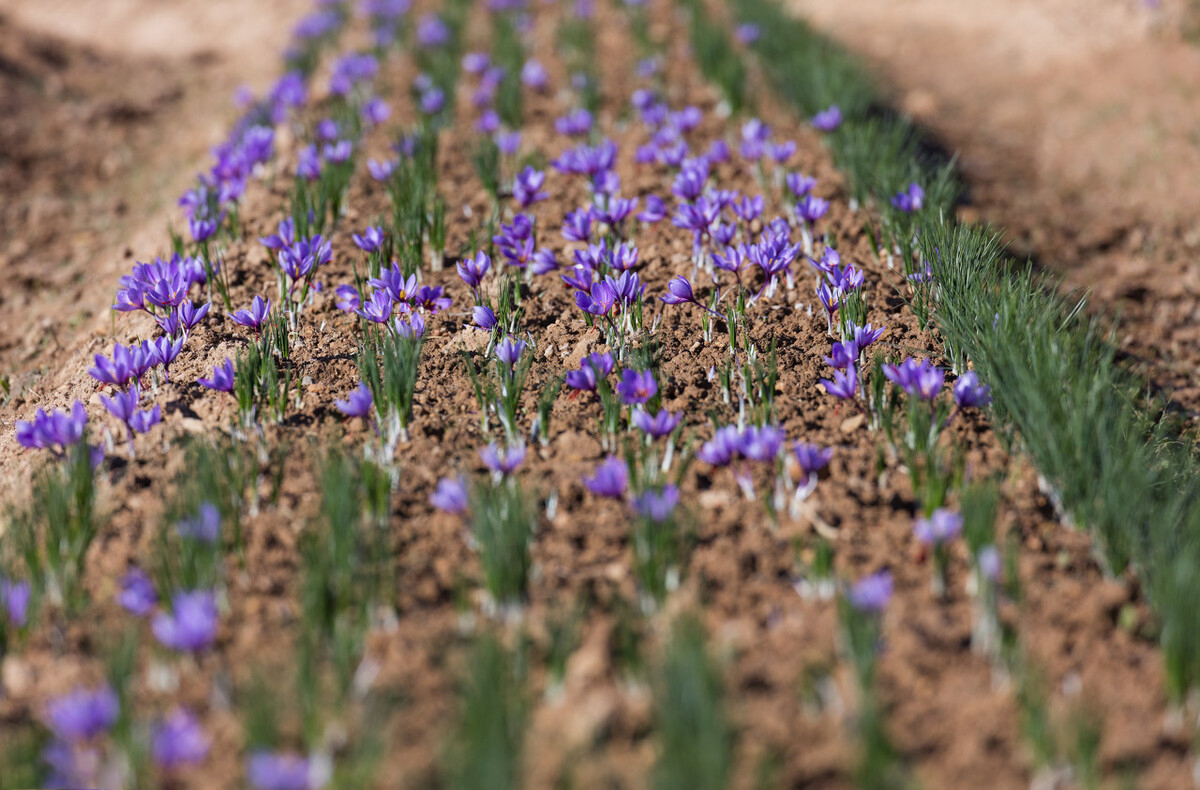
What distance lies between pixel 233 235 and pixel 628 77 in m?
3.10

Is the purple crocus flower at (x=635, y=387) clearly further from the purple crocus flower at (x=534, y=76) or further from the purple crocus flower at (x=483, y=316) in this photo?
the purple crocus flower at (x=534, y=76)

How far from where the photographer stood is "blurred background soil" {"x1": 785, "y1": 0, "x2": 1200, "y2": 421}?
486 centimetres

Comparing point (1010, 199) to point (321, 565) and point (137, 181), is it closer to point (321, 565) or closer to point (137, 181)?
point (321, 565)

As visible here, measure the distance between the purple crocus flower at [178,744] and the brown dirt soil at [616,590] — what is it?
102 millimetres

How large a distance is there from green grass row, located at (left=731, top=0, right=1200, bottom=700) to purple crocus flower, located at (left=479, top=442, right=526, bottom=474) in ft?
4.75

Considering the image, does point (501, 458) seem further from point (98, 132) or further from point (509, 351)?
point (98, 132)

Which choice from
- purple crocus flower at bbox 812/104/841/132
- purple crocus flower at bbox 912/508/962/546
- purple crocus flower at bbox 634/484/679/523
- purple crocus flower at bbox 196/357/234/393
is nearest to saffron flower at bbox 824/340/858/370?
purple crocus flower at bbox 912/508/962/546

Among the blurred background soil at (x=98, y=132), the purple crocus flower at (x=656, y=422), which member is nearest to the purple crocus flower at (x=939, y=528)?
the purple crocus flower at (x=656, y=422)

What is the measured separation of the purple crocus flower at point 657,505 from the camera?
2.54 meters

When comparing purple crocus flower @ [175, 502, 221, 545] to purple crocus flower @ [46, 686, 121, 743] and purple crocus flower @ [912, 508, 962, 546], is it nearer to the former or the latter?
purple crocus flower @ [46, 686, 121, 743]

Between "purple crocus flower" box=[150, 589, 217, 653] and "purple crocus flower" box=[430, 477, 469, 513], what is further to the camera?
"purple crocus flower" box=[430, 477, 469, 513]

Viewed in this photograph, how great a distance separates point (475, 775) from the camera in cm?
190

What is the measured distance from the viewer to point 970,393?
2984 mm

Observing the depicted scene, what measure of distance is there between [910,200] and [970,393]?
4.38 ft
